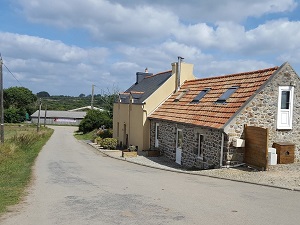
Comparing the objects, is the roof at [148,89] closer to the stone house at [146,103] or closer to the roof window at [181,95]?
the stone house at [146,103]

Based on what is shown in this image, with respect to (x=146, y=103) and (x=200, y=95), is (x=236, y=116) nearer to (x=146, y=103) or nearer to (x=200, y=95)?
(x=200, y=95)

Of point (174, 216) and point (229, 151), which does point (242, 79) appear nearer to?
point (229, 151)

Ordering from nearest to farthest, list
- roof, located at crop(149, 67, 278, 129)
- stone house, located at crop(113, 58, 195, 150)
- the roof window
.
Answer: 1. roof, located at crop(149, 67, 278, 129)
2. the roof window
3. stone house, located at crop(113, 58, 195, 150)

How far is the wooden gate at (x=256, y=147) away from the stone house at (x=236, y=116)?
1.00 ft

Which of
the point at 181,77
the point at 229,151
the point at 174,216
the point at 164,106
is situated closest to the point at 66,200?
the point at 174,216

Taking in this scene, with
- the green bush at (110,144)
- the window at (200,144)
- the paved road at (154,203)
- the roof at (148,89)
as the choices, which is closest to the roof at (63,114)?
the roof at (148,89)

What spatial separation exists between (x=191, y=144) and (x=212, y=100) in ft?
8.96

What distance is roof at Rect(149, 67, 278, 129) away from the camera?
16.8 m

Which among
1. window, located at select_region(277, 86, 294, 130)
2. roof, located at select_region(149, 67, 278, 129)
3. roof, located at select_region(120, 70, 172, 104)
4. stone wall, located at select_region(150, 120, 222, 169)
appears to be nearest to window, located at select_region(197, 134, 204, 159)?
stone wall, located at select_region(150, 120, 222, 169)

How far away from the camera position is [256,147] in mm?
15078

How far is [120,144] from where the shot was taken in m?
32.9

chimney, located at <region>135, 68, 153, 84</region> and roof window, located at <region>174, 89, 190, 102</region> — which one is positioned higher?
chimney, located at <region>135, 68, 153, 84</region>

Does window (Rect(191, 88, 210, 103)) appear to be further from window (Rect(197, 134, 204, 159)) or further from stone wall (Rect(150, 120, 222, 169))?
window (Rect(197, 134, 204, 159))

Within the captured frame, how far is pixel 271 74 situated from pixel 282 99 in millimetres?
1418
